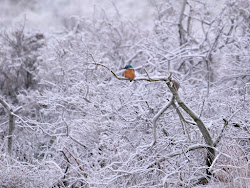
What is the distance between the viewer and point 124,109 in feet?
19.2

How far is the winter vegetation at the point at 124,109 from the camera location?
13.6 ft

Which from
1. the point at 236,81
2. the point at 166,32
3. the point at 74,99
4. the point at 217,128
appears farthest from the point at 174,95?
the point at 166,32

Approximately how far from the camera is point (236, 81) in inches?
324

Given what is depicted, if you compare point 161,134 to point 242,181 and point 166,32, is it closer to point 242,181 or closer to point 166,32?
point 242,181

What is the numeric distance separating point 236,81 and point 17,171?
6360 mm

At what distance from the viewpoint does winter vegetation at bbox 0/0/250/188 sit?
4.14m

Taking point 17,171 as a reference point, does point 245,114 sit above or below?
above

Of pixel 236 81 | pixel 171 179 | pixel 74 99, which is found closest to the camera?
pixel 171 179

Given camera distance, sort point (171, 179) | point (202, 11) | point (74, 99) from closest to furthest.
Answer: point (171, 179) < point (74, 99) < point (202, 11)

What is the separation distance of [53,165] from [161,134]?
1.96 metres

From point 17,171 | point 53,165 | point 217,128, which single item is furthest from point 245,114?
point 17,171

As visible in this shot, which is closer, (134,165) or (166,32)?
(134,165)

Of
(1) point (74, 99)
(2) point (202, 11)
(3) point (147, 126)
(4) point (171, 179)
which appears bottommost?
(4) point (171, 179)

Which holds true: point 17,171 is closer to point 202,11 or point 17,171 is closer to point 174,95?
point 174,95
